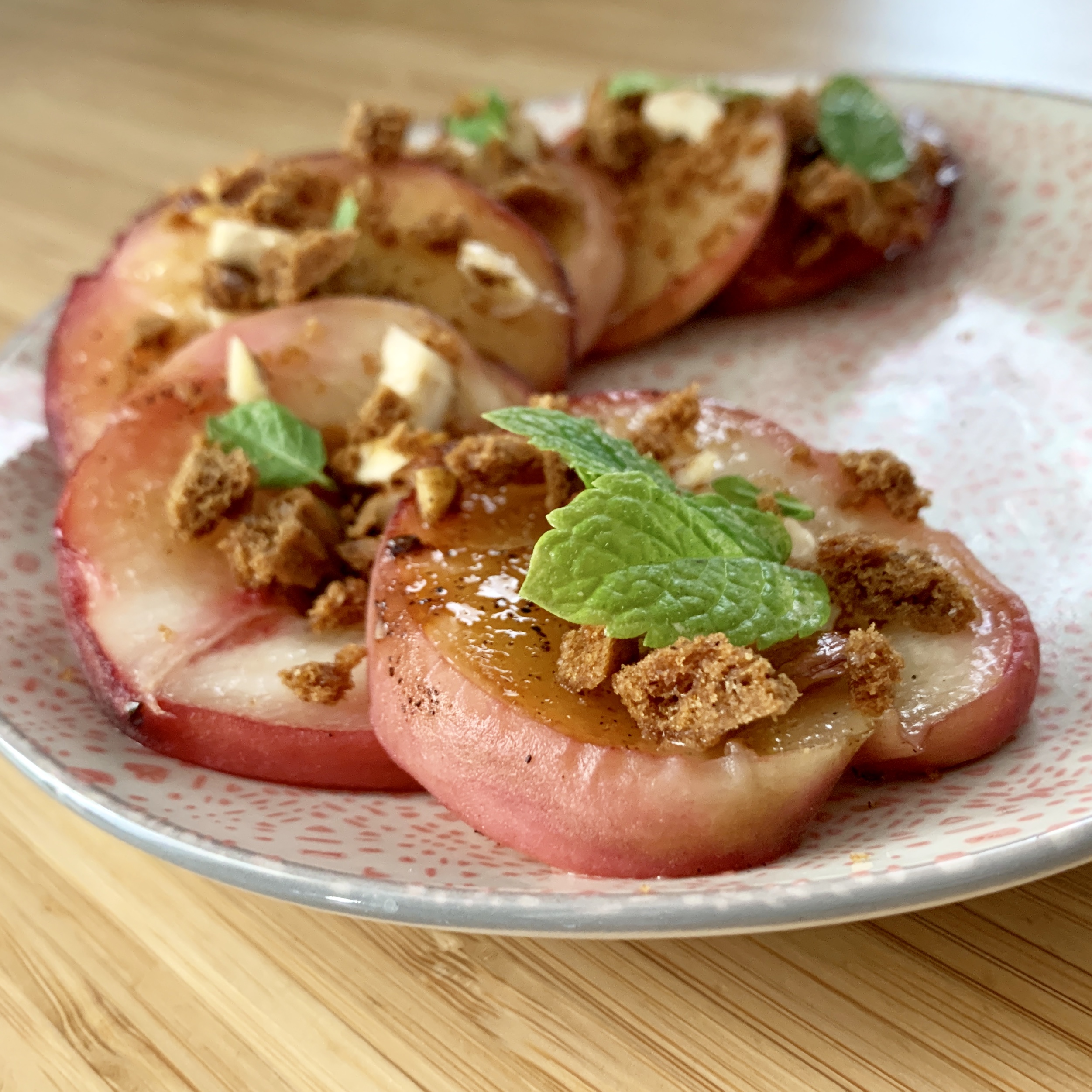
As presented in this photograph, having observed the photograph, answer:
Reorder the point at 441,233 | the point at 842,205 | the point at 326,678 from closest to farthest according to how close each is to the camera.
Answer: the point at 326,678 → the point at 441,233 → the point at 842,205

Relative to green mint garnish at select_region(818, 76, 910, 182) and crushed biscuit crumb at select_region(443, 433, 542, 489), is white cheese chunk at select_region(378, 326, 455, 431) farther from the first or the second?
green mint garnish at select_region(818, 76, 910, 182)

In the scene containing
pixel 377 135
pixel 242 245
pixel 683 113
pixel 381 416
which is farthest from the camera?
pixel 683 113

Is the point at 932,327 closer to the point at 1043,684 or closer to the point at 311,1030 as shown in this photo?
the point at 1043,684

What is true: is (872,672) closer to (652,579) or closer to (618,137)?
(652,579)

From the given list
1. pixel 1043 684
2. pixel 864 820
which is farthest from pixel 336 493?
pixel 1043 684

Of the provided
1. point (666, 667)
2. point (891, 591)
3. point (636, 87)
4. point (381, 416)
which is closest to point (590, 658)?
point (666, 667)

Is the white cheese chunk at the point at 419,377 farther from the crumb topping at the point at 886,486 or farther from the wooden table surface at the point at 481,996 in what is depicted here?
the wooden table surface at the point at 481,996

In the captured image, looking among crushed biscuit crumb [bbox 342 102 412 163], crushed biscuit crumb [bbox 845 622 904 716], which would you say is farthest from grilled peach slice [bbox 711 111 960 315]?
crushed biscuit crumb [bbox 845 622 904 716]
